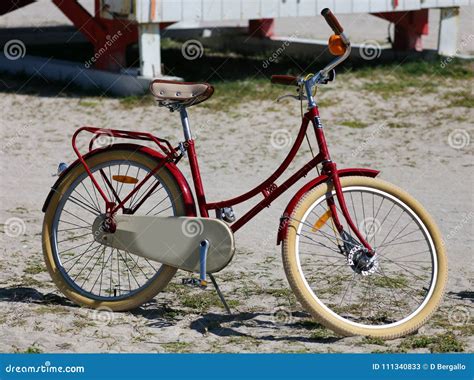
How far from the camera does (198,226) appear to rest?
5.05 metres

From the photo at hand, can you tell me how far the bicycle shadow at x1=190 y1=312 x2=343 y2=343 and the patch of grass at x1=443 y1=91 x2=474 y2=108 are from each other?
17.5ft

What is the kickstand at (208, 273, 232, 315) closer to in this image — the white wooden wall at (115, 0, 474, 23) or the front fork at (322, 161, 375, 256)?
the front fork at (322, 161, 375, 256)

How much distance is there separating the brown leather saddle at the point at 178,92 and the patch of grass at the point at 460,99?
5.53 meters

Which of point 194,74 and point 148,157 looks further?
point 194,74

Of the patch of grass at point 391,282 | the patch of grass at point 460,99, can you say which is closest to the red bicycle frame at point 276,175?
the patch of grass at point 391,282

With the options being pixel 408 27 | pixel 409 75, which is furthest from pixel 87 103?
pixel 408 27

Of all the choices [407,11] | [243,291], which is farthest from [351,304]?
[407,11]

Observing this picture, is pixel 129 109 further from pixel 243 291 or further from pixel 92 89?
pixel 243 291

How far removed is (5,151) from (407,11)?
5594 mm

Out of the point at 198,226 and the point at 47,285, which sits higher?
the point at 198,226

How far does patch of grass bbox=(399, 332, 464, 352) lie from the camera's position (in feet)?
15.6

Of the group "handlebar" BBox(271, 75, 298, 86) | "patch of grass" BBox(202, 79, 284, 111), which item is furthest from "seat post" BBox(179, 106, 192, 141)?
"patch of grass" BBox(202, 79, 284, 111)

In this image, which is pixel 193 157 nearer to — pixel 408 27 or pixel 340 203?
pixel 340 203

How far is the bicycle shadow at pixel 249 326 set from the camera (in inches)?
195
